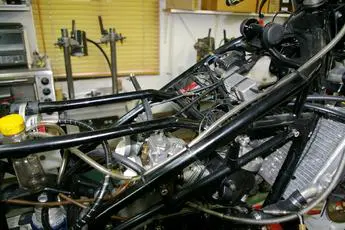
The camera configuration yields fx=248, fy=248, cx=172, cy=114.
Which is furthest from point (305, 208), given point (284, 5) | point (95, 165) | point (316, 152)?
point (284, 5)

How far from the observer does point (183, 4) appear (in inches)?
94.7

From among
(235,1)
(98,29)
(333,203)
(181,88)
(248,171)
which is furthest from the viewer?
(98,29)

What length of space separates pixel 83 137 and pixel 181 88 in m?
0.70

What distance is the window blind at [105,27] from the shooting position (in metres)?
2.31

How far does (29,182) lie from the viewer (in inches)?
38.3

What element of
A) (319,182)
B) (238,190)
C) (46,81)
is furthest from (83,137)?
(46,81)

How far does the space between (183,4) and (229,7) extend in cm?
44

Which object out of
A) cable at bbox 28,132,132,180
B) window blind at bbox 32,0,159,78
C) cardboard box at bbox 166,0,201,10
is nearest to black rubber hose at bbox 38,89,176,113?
cable at bbox 28,132,132,180

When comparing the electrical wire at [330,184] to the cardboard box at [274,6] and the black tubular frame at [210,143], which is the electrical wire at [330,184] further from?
the cardboard box at [274,6]

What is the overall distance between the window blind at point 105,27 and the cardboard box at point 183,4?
159 mm

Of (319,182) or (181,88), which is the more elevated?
(181,88)

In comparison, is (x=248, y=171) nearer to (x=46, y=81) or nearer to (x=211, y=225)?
(x=211, y=225)

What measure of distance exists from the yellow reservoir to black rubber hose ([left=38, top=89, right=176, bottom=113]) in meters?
0.21

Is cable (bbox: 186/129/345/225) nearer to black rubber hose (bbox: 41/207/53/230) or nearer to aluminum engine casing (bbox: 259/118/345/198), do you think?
aluminum engine casing (bbox: 259/118/345/198)
